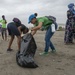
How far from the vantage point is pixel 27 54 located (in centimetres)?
815

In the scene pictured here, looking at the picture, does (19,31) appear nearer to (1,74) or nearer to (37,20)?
(37,20)

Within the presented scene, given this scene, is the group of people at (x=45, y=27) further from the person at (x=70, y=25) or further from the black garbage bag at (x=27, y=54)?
the black garbage bag at (x=27, y=54)

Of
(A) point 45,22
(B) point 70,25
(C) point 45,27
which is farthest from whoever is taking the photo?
(B) point 70,25

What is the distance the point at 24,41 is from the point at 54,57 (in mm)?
1275

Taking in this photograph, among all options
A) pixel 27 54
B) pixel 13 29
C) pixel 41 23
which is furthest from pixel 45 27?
pixel 27 54

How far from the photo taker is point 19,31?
10.2 metres

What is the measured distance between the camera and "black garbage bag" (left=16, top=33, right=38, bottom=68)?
25.4 ft

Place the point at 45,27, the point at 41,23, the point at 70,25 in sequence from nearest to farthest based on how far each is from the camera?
the point at 41,23
the point at 45,27
the point at 70,25

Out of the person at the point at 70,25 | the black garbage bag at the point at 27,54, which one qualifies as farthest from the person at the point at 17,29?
the person at the point at 70,25

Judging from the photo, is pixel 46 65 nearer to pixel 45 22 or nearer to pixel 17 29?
pixel 45 22

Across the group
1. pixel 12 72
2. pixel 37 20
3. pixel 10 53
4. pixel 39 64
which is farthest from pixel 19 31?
pixel 12 72

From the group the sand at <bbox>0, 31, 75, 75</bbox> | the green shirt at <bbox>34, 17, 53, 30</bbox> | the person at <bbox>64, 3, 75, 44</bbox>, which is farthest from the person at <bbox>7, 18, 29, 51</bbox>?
the person at <bbox>64, 3, 75, 44</bbox>

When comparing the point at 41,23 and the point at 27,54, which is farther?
the point at 41,23

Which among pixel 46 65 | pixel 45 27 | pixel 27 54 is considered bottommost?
pixel 46 65
